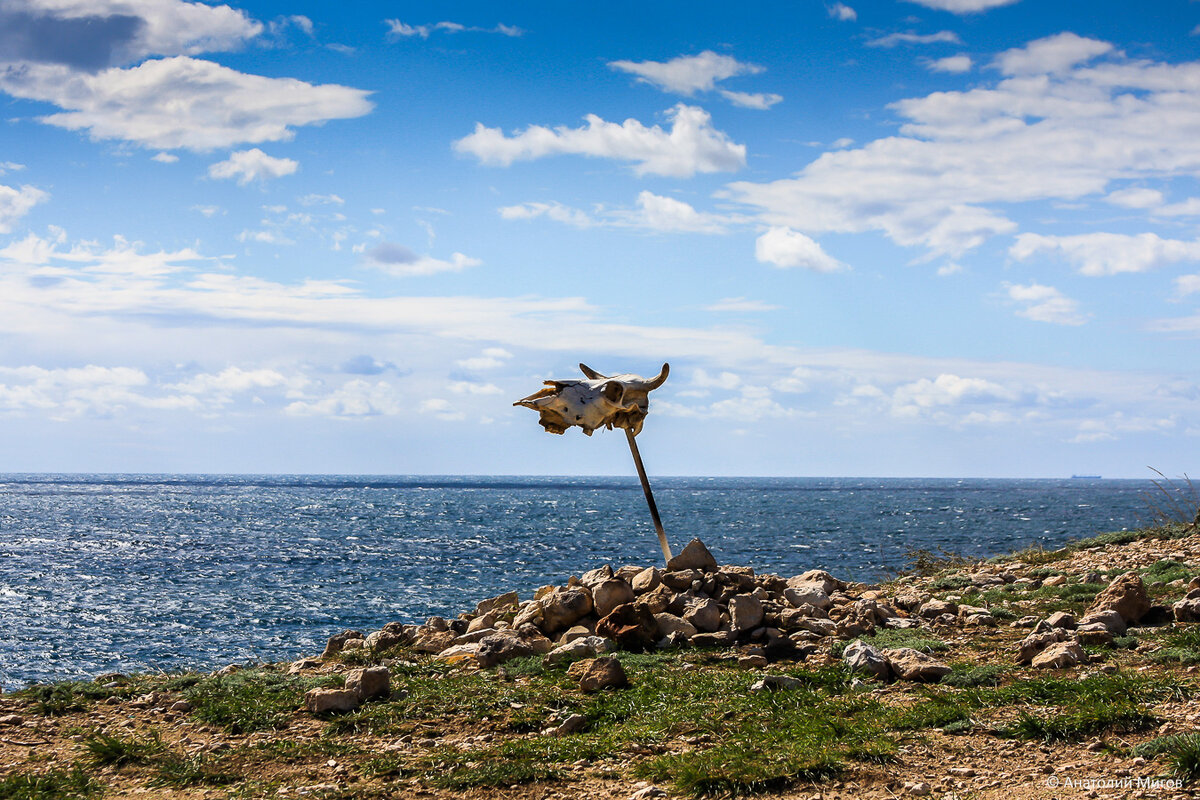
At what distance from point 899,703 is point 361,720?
218 inches

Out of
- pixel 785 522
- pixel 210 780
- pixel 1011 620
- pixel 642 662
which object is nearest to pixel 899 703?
pixel 642 662

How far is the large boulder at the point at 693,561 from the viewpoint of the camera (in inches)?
534

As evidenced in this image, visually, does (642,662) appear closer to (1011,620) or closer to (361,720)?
(361,720)

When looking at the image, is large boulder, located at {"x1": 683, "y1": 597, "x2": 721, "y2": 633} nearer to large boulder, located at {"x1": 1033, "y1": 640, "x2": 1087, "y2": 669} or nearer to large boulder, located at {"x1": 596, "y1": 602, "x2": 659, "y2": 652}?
large boulder, located at {"x1": 596, "y1": 602, "x2": 659, "y2": 652}

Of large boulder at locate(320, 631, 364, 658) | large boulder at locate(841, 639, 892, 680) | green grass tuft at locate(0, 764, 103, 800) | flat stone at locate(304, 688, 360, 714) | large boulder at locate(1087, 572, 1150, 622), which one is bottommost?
large boulder at locate(320, 631, 364, 658)

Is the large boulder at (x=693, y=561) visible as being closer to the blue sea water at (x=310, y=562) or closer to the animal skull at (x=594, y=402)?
the animal skull at (x=594, y=402)

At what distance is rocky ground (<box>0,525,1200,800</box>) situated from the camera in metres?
7.23

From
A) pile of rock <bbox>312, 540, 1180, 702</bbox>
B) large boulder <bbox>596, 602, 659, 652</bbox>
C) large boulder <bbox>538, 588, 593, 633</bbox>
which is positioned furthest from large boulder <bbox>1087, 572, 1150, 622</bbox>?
large boulder <bbox>538, 588, 593, 633</bbox>

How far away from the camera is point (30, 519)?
79312 millimetres

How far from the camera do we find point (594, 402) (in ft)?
35.6

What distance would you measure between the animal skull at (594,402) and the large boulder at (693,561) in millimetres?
3012

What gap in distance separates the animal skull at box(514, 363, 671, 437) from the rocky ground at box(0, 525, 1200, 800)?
108 inches

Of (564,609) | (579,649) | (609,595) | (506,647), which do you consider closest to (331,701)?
(506,647)

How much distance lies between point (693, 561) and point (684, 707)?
4682mm
